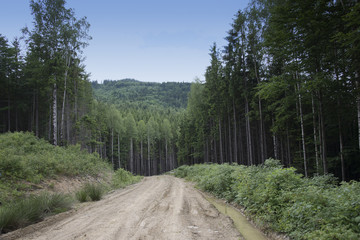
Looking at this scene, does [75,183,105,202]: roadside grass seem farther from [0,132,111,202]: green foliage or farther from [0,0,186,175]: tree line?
[0,0,186,175]: tree line

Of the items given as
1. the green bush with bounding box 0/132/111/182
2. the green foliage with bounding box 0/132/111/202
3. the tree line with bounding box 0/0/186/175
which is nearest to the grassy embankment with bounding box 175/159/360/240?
the green foliage with bounding box 0/132/111/202

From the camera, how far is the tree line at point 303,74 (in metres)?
9.27

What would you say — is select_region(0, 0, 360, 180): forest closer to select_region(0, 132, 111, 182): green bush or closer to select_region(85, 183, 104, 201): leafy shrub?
select_region(0, 132, 111, 182): green bush

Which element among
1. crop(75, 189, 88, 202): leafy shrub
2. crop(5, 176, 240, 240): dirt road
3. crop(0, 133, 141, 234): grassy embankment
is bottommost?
crop(75, 189, 88, 202): leafy shrub

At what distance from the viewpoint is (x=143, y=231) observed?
493 centimetres

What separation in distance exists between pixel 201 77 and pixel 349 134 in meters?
24.7

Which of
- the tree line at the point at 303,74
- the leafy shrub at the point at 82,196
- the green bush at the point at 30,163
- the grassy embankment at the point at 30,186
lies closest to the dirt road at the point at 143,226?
the grassy embankment at the point at 30,186

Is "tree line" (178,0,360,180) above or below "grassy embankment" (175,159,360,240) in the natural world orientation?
above

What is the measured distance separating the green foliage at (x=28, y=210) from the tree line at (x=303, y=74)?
11.1m

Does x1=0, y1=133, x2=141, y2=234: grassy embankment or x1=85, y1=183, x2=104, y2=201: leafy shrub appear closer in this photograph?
x1=0, y1=133, x2=141, y2=234: grassy embankment

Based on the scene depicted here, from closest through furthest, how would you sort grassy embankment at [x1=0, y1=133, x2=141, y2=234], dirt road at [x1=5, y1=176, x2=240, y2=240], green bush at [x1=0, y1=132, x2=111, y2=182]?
dirt road at [x1=5, y1=176, x2=240, y2=240] < grassy embankment at [x1=0, y1=133, x2=141, y2=234] < green bush at [x1=0, y1=132, x2=111, y2=182]

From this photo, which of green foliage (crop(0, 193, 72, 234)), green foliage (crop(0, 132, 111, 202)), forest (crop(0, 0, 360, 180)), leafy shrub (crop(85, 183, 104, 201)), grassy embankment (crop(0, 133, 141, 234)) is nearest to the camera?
green foliage (crop(0, 193, 72, 234))

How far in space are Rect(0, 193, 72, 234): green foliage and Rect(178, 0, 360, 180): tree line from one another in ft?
36.6

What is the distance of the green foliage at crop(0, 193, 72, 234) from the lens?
17.7 ft
